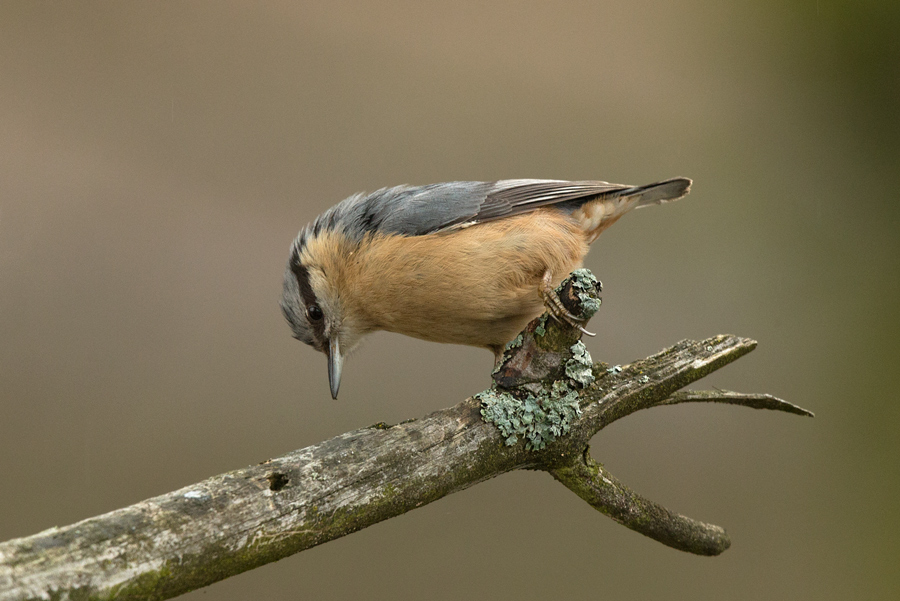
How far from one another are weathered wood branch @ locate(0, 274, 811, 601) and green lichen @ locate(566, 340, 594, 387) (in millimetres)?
16

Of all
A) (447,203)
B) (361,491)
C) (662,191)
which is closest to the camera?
(361,491)

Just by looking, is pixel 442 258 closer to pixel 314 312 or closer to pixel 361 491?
pixel 314 312

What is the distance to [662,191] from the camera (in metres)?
2.27

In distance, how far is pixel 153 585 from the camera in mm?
1146

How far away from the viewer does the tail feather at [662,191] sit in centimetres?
224

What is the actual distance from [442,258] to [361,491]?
2.58ft

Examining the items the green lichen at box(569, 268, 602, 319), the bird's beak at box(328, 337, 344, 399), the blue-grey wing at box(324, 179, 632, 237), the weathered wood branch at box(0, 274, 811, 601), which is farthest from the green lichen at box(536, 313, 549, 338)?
the bird's beak at box(328, 337, 344, 399)

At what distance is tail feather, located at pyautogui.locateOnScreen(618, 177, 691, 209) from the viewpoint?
2240mm

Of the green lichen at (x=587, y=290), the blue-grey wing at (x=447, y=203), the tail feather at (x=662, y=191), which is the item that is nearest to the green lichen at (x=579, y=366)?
the green lichen at (x=587, y=290)

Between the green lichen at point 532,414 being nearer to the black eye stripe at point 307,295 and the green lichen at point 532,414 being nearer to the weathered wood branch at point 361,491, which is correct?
the weathered wood branch at point 361,491

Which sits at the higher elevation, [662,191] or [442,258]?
[662,191]

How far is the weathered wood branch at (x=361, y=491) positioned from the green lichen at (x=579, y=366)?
0.02 m

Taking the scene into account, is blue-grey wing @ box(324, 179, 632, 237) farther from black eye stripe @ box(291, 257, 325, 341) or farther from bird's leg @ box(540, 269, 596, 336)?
bird's leg @ box(540, 269, 596, 336)

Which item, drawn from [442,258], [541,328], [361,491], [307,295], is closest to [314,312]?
[307,295]
